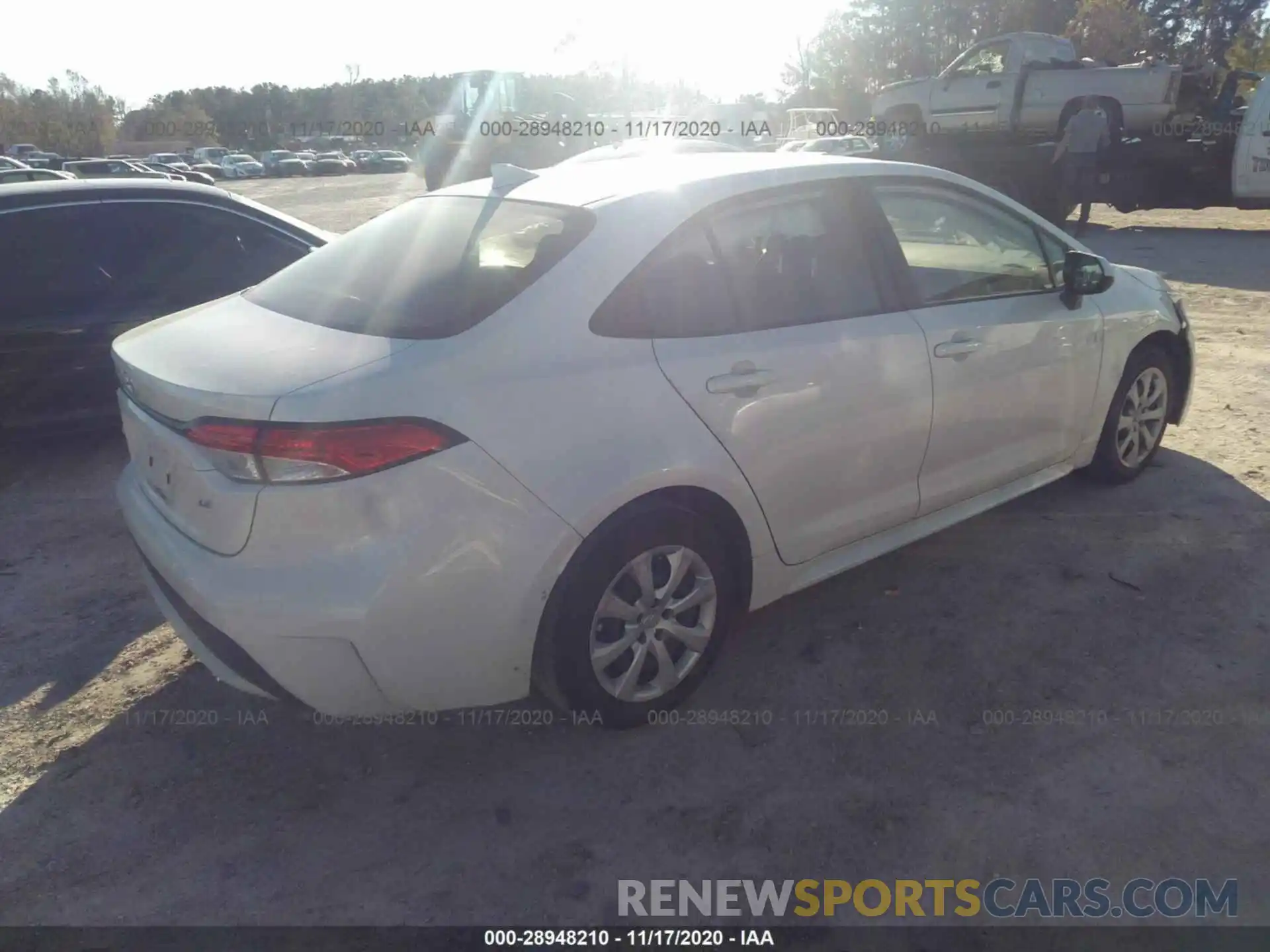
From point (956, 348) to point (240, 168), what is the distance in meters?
56.4

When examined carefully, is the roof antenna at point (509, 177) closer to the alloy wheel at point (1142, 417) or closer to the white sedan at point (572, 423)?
the white sedan at point (572, 423)

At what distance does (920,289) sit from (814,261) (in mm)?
488

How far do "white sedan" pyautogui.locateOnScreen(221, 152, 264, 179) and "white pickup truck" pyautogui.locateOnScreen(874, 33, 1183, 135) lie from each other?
43199mm

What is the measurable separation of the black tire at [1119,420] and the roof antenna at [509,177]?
2.80 metres

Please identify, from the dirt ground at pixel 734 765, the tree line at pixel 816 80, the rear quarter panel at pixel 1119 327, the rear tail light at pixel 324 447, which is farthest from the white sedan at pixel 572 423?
the tree line at pixel 816 80

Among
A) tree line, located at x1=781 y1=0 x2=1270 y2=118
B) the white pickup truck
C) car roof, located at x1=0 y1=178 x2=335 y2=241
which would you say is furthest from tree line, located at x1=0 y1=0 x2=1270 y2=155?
car roof, located at x1=0 y1=178 x2=335 y2=241

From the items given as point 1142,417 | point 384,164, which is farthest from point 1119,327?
point 384,164

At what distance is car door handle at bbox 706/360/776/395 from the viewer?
9.38ft

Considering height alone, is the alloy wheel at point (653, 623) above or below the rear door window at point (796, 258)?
below

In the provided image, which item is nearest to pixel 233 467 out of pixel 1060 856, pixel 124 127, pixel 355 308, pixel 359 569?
pixel 359 569

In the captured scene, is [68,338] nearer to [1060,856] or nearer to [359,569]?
[359,569]

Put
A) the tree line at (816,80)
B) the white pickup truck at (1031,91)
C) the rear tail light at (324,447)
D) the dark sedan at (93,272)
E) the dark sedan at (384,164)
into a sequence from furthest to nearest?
1. the dark sedan at (384,164)
2. the tree line at (816,80)
3. the white pickup truck at (1031,91)
4. the dark sedan at (93,272)
5. the rear tail light at (324,447)

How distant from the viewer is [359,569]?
236cm

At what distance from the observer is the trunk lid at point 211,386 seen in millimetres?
2426
